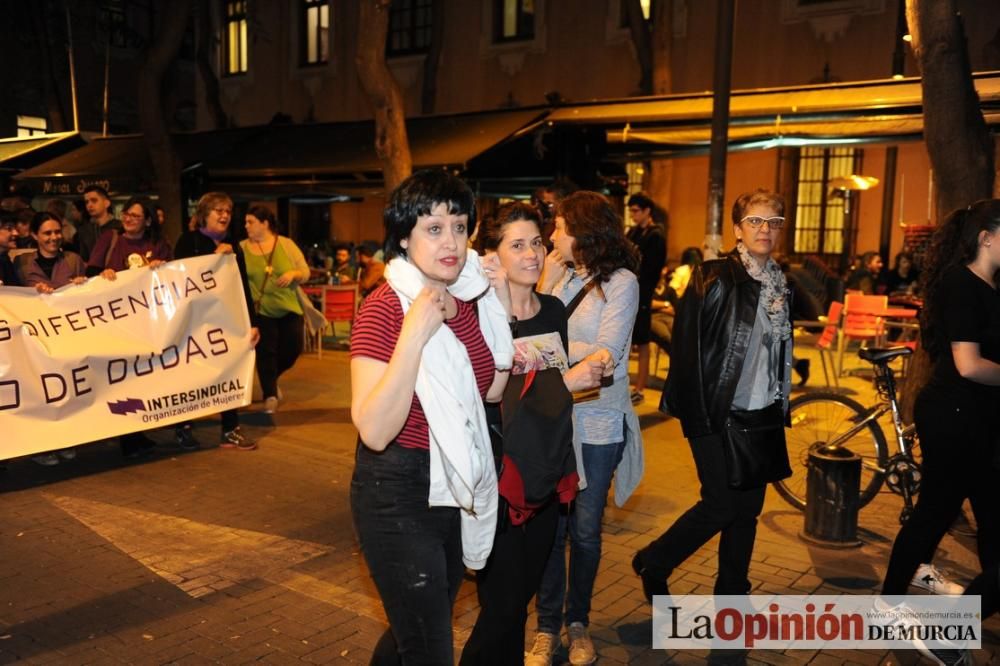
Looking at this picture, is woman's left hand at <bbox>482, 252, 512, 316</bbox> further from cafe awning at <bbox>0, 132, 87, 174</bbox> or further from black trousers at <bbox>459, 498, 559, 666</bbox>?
cafe awning at <bbox>0, 132, 87, 174</bbox>

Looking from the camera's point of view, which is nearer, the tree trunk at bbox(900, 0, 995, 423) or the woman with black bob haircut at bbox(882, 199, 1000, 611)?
the woman with black bob haircut at bbox(882, 199, 1000, 611)

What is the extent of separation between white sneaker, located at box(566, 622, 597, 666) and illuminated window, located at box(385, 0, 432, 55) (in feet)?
66.2

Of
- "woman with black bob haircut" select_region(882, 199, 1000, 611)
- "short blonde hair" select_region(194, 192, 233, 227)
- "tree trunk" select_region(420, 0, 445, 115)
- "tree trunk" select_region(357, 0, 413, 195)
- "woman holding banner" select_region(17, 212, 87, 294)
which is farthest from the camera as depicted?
"tree trunk" select_region(420, 0, 445, 115)

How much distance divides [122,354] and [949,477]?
560cm

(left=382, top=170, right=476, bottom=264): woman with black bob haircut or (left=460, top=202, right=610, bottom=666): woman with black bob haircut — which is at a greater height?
(left=382, top=170, right=476, bottom=264): woman with black bob haircut

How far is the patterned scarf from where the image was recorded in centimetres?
413

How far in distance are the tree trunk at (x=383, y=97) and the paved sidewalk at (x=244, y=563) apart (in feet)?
19.3

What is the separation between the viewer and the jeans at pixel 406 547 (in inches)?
103

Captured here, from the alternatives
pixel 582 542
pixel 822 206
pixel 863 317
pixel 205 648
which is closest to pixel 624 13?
pixel 822 206

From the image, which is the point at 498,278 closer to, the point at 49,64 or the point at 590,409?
the point at 590,409

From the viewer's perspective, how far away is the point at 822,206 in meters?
18.8

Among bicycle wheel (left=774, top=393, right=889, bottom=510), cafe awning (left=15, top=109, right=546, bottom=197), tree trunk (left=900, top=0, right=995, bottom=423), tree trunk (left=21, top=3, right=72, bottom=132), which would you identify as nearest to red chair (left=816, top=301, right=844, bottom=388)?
bicycle wheel (left=774, top=393, right=889, bottom=510)

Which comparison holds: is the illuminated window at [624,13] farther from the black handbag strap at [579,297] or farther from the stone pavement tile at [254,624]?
the stone pavement tile at [254,624]

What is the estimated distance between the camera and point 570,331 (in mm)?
3998
